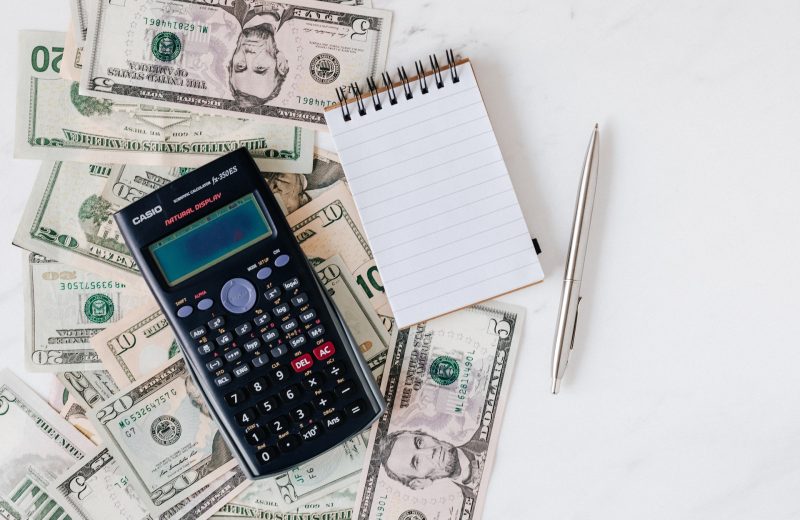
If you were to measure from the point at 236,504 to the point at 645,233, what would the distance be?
0.48 metres

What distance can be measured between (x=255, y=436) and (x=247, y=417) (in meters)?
0.02

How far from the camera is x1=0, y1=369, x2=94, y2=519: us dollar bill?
26.8 inches

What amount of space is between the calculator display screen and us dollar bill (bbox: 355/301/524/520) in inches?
7.2

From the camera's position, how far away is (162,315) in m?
0.67

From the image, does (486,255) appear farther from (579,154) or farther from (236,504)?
(236,504)

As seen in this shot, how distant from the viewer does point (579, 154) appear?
2.18 ft

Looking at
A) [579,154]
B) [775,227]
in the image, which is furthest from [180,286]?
[775,227]

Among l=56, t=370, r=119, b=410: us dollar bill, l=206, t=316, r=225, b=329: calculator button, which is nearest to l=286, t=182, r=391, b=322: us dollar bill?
l=206, t=316, r=225, b=329: calculator button

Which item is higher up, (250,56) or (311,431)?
(250,56)

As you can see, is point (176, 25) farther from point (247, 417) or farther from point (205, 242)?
point (247, 417)

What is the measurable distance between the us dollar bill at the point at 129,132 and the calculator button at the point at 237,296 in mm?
117

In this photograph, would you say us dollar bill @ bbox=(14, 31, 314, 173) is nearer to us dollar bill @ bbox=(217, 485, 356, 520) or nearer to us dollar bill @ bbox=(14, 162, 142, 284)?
us dollar bill @ bbox=(14, 162, 142, 284)

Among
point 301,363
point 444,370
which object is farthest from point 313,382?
point 444,370

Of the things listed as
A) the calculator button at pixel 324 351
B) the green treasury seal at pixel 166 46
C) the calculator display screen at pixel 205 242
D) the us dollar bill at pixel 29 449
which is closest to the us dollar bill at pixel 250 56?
the green treasury seal at pixel 166 46
